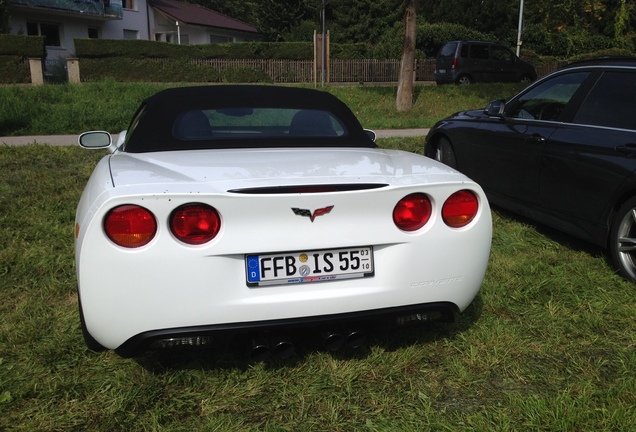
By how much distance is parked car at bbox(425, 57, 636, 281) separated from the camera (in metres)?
4.01

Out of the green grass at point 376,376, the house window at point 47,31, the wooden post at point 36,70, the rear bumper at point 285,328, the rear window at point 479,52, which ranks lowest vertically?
the green grass at point 376,376

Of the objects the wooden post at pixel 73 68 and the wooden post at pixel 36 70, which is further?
the wooden post at pixel 73 68

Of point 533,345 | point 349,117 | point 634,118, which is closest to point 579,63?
point 634,118

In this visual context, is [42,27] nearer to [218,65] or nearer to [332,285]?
[218,65]

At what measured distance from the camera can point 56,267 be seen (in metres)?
4.23

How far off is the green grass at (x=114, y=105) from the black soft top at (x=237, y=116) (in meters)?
9.52

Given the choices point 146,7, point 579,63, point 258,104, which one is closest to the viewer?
point 258,104

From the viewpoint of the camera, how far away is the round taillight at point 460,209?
2676 millimetres

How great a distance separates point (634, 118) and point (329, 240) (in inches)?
109

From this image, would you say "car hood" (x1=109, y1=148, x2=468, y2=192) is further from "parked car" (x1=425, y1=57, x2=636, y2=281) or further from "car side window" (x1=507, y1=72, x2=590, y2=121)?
"car side window" (x1=507, y1=72, x2=590, y2=121)

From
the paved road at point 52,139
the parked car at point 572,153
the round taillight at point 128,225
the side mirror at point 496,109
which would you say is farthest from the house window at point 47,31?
the round taillight at point 128,225

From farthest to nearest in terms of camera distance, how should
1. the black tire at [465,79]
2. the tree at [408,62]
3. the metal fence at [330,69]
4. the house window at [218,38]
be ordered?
1. the house window at [218,38]
2. the metal fence at [330,69]
3. the black tire at [465,79]
4. the tree at [408,62]

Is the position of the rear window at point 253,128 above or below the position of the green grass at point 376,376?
above

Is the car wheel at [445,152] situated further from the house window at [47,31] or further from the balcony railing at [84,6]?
the house window at [47,31]
